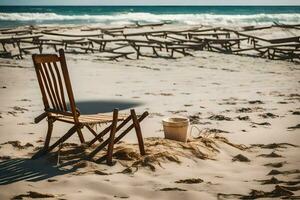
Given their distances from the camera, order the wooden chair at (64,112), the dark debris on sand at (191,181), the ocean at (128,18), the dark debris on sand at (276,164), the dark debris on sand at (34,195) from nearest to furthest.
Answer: the dark debris on sand at (34,195)
the dark debris on sand at (191,181)
the wooden chair at (64,112)
the dark debris on sand at (276,164)
the ocean at (128,18)

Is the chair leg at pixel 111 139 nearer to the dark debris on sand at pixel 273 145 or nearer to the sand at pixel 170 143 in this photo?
the sand at pixel 170 143

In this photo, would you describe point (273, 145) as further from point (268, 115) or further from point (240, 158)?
point (268, 115)

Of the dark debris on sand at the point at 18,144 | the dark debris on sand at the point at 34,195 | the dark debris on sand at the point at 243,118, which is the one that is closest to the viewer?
the dark debris on sand at the point at 34,195

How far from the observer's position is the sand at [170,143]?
3.64 meters

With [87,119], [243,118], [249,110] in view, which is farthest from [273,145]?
[87,119]

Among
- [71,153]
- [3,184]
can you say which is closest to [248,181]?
[71,153]

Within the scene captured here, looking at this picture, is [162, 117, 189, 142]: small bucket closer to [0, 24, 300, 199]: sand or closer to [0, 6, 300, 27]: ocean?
[0, 24, 300, 199]: sand

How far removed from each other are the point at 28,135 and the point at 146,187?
2.52m

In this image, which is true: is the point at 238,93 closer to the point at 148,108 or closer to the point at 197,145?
the point at 148,108

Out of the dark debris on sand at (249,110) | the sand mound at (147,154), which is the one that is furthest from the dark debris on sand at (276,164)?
the dark debris on sand at (249,110)

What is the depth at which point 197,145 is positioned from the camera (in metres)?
4.83

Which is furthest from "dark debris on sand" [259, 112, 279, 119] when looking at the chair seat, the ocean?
the ocean

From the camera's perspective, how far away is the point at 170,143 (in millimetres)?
4812

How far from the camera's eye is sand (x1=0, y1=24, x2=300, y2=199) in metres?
3.64
